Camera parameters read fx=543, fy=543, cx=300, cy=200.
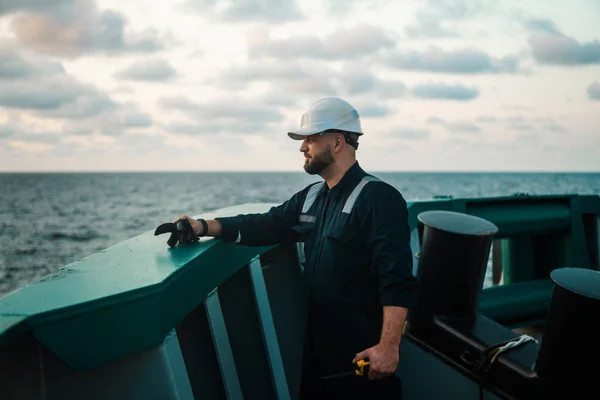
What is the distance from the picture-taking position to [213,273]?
2.29m

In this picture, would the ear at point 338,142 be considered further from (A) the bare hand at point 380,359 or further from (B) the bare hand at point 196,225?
(A) the bare hand at point 380,359

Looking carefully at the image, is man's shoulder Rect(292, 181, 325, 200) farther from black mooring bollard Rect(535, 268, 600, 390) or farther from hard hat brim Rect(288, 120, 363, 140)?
black mooring bollard Rect(535, 268, 600, 390)

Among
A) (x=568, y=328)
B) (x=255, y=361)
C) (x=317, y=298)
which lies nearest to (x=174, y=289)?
(x=317, y=298)

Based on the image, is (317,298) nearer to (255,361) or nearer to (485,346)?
(255,361)

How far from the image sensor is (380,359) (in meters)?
2.12

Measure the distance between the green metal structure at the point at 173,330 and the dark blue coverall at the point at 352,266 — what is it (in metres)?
0.41

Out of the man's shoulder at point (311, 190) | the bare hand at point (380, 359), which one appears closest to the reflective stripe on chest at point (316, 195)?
the man's shoulder at point (311, 190)

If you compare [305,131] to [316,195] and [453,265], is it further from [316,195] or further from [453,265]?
[453,265]

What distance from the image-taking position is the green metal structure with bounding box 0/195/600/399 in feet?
4.90

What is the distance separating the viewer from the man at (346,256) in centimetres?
220

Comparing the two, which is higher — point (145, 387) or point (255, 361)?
point (145, 387)

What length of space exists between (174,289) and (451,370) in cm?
205

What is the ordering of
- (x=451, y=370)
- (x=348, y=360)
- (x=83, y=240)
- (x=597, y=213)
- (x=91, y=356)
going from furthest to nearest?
(x=83, y=240)
(x=597, y=213)
(x=451, y=370)
(x=348, y=360)
(x=91, y=356)

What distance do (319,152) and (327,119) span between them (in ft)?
0.54
